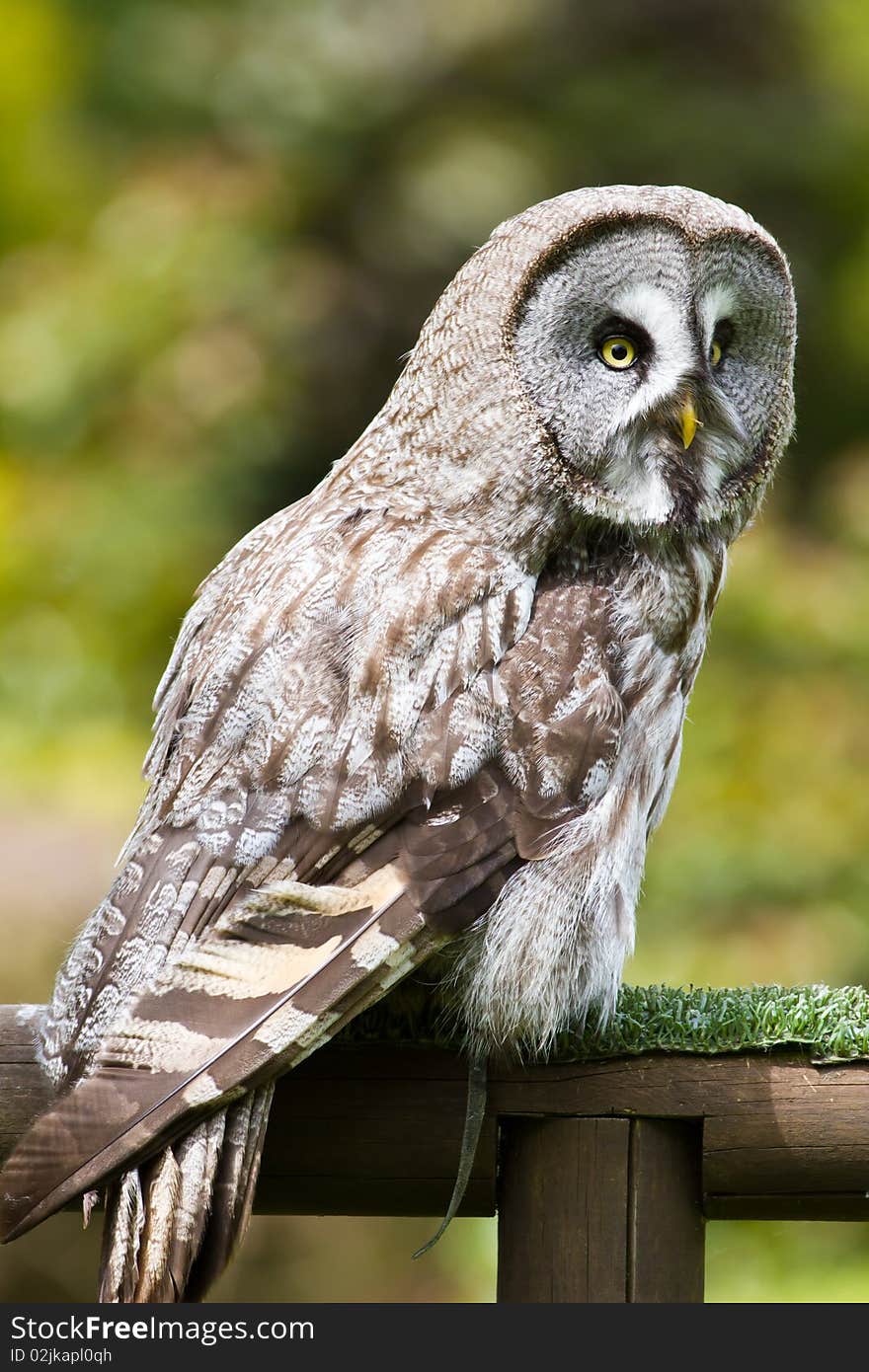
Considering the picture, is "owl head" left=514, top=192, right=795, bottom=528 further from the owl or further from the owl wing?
the owl wing

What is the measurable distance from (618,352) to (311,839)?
880mm

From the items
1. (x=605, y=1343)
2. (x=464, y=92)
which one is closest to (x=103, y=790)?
(x=464, y=92)

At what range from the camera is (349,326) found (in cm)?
772

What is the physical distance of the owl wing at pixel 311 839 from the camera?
1793 mm

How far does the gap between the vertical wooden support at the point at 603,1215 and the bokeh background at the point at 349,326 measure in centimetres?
309

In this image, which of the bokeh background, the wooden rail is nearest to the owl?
the wooden rail

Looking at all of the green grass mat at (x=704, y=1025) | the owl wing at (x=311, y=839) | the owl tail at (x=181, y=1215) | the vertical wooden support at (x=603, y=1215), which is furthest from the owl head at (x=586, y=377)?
the owl tail at (x=181, y=1215)

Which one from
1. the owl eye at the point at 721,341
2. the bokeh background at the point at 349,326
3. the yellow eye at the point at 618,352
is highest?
the bokeh background at the point at 349,326

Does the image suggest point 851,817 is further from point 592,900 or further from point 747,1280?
point 592,900

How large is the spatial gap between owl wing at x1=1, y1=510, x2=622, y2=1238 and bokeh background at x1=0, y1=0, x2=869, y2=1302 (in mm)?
3090

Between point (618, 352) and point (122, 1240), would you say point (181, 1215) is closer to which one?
point (122, 1240)

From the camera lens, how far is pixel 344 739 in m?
2.00

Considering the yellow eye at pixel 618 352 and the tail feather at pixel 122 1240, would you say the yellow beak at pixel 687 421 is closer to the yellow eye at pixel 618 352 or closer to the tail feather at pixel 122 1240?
the yellow eye at pixel 618 352

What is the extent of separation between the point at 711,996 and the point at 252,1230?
2.90 meters
